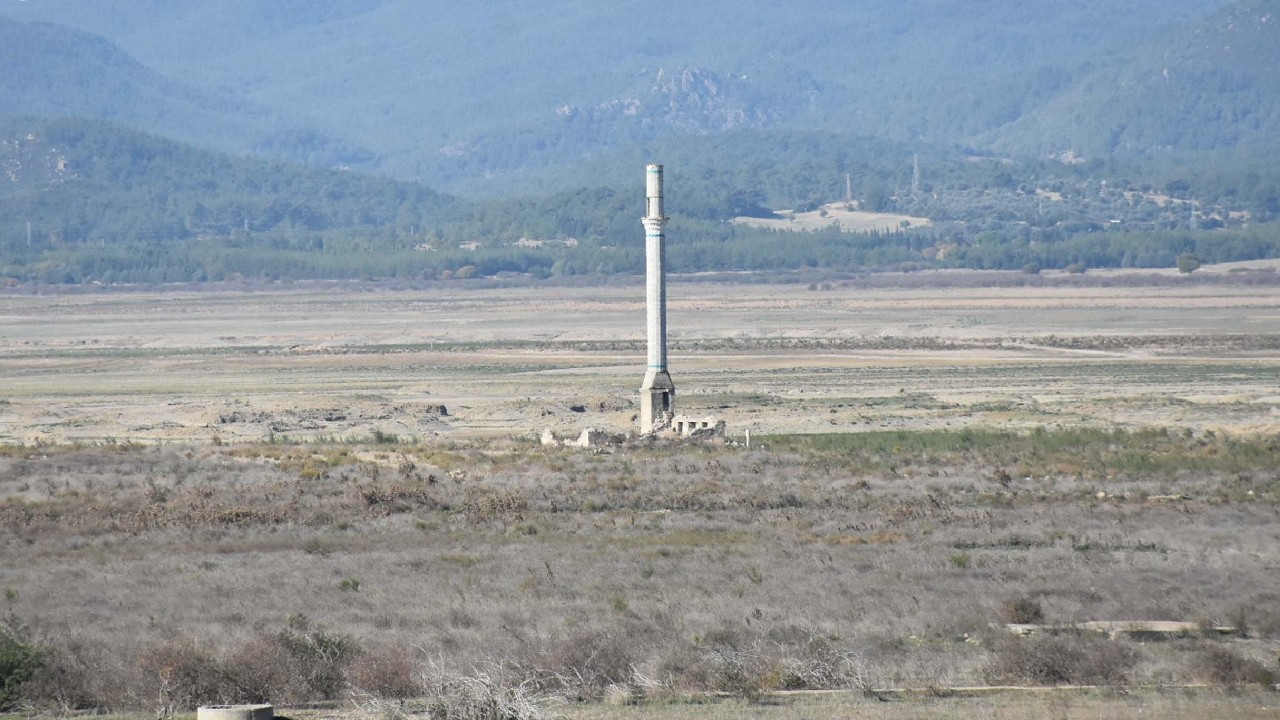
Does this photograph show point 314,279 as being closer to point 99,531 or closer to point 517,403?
point 517,403

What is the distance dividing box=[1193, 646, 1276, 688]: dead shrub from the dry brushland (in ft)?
0.11

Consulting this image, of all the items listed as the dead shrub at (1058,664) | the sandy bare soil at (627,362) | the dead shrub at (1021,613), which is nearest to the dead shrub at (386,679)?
the dead shrub at (1058,664)

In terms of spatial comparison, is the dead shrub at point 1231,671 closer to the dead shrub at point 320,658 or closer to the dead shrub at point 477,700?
the dead shrub at point 477,700

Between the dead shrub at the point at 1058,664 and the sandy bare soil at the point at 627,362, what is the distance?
84.6 feet

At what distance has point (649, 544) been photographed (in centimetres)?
2739

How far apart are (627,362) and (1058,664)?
54.6 metres

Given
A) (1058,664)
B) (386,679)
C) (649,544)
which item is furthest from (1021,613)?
(649,544)

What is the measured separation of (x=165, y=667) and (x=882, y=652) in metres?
6.73

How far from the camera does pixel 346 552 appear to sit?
27141 millimetres

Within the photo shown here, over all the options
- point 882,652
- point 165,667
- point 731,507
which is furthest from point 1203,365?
point 165,667

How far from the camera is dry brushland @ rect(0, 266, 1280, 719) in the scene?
18.0m

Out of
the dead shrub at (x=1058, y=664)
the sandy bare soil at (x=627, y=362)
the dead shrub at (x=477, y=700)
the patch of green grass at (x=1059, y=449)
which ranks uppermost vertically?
the dead shrub at (x=477, y=700)

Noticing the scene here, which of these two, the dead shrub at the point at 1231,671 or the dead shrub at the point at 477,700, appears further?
the dead shrub at the point at 1231,671

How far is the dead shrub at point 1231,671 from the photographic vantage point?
58.6 ft
